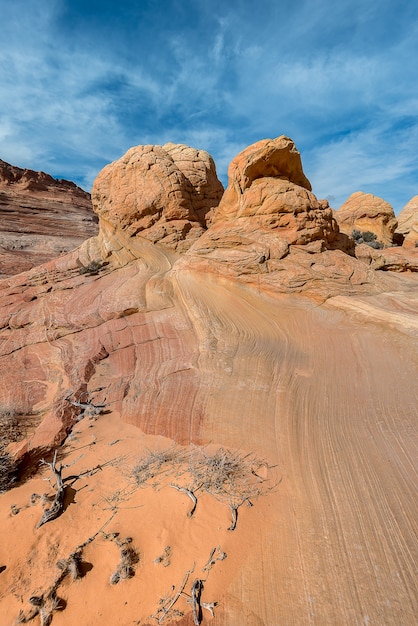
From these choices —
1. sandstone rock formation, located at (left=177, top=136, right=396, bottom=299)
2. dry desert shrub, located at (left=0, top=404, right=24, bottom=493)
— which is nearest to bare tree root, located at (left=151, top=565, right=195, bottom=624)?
dry desert shrub, located at (left=0, top=404, right=24, bottom=493)

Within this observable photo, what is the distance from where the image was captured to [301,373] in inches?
253

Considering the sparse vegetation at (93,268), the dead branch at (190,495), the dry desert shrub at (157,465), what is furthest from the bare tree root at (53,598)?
the sparse vegetation at (93,268)

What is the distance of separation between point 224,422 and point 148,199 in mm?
10009

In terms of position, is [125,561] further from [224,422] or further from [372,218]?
[372,218]

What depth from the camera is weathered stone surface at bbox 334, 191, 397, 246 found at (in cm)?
2672

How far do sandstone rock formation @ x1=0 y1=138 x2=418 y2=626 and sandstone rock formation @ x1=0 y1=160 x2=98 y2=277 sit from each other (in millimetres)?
17354

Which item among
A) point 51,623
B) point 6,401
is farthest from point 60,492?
point 6,401

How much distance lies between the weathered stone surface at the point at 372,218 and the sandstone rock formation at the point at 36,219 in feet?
87.9

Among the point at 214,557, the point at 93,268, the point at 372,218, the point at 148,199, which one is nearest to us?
the point at 214,557

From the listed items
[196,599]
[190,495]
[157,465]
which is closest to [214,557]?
[196,599]

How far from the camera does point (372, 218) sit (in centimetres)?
2705

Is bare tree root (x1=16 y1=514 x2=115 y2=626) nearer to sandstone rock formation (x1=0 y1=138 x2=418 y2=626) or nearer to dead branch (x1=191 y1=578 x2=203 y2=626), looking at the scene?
sandstone rock formation (x1=0 y1=138 x2=418 y2=626)

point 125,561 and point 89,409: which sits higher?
point 89,409

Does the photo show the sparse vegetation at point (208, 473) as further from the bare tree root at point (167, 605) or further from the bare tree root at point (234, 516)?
the bare tree root at point (167, 605)
